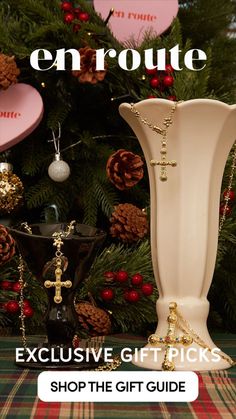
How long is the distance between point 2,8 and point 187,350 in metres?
0.51

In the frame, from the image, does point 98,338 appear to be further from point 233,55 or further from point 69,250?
point 233,55

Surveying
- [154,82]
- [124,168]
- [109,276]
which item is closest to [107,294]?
[109,276]

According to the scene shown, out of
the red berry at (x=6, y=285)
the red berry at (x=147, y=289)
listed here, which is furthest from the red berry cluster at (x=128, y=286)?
the red berry at (x=6, y=285)

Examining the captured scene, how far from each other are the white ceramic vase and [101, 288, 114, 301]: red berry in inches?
5.2

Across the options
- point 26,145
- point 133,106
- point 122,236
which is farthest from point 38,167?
point 133,106

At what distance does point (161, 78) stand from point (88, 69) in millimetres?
83

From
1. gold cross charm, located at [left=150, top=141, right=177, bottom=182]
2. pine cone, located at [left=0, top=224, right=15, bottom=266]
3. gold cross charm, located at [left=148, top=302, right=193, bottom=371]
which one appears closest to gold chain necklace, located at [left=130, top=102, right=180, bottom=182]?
gold cross charm, located at [left=150, top=141, right=177, bottom=182]

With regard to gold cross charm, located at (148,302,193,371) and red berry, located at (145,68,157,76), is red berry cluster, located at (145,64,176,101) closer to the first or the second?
red berry, located at (145,68,157,76)

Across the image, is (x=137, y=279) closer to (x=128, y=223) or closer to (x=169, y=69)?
(x=128, y=223)

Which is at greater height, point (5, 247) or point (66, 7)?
point (66, 7)

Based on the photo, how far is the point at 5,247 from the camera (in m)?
0.80

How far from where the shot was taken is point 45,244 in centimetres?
64

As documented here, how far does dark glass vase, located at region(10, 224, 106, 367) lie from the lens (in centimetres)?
64

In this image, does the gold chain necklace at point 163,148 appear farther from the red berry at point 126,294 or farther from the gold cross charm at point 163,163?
the red berry at point 126,294
